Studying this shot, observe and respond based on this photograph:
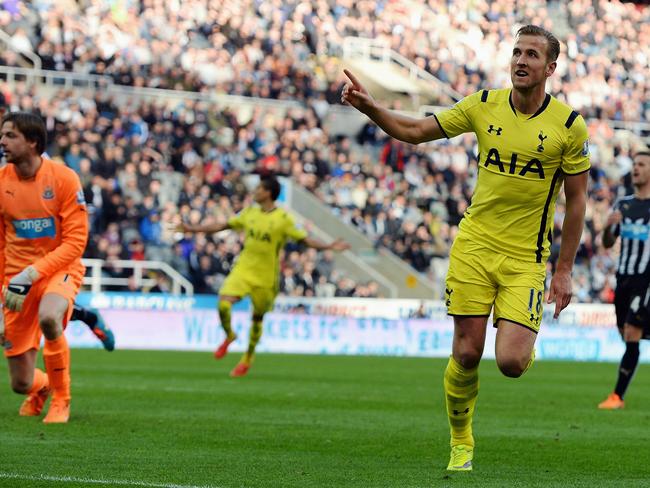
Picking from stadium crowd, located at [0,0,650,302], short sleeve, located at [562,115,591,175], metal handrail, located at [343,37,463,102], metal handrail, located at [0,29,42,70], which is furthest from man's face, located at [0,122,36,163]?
metal handrail, located at [343,37,463,102]

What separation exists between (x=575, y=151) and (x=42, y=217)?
423cm

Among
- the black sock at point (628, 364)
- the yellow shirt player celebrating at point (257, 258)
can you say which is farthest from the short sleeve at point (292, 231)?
the black sock at point (628, 364)

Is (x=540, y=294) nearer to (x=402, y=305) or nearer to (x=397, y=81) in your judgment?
(x=402, y=305)

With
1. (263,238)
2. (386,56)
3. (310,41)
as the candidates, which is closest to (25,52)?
(310,41)

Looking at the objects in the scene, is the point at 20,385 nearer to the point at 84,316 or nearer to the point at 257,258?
the point at 84,316

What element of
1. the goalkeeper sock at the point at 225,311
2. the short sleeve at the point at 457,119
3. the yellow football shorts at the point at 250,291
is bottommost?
the goalkeeper sock at the point at 225,311

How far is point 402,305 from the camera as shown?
2852cm

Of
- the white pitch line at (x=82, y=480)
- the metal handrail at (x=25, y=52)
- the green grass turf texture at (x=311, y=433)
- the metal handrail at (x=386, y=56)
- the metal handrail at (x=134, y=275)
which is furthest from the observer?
the metal handrail at (x=386, y=56)

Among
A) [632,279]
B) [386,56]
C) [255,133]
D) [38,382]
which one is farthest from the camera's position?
[386,56]

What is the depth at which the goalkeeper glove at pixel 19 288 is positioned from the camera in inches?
370

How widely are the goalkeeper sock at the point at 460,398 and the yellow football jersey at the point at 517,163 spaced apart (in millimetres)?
809

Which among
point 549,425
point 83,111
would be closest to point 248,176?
point 83,111

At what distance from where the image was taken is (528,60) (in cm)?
755

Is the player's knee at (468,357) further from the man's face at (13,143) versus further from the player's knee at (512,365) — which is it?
the man's face at (13,143)
